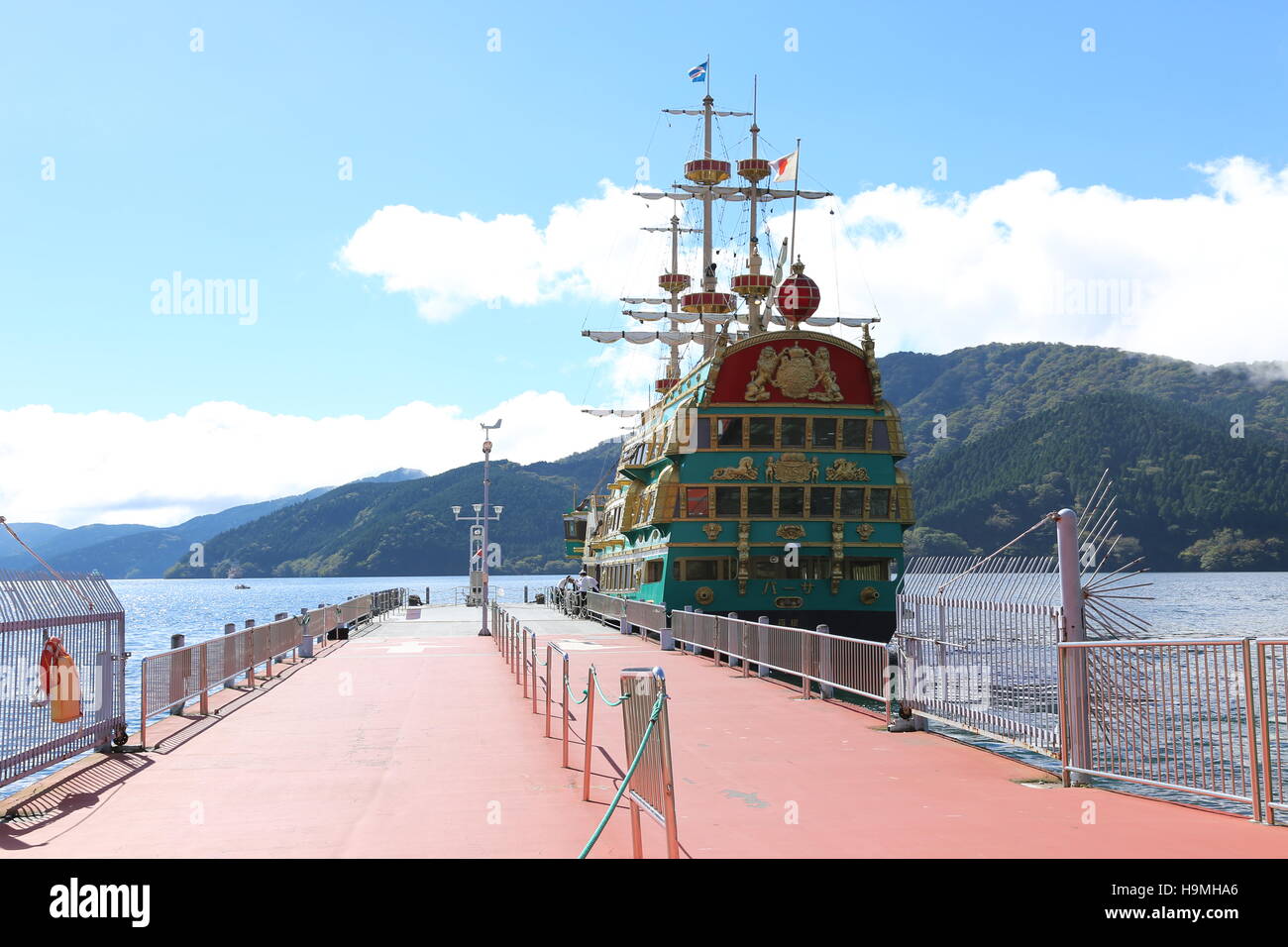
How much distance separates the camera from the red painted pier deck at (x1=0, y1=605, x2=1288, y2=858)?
8.62m

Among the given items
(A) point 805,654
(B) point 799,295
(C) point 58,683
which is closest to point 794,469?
(B) point 799,295

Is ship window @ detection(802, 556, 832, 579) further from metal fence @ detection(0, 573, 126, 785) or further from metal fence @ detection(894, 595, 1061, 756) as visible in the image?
metal fence @ detection(0, 573, 126, 785)

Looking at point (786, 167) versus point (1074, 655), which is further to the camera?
point (786, 167)

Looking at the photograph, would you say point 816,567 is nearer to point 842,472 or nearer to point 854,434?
point 842,472

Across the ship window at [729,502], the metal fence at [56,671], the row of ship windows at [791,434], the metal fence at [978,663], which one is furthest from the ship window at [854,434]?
the metal fence at [56,671]

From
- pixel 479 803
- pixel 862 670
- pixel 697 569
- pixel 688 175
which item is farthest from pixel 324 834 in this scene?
pixel 688 175

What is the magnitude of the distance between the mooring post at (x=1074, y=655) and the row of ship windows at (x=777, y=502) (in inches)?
900

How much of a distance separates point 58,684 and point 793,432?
25.6 m

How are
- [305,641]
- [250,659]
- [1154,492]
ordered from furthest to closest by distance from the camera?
[1154,492]
[305,641]
[250,659]

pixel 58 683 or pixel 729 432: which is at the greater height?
pixel 729 432

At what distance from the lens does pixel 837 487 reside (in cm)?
3475

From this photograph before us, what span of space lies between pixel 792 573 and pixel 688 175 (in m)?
28.0

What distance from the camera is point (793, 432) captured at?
1371 inches

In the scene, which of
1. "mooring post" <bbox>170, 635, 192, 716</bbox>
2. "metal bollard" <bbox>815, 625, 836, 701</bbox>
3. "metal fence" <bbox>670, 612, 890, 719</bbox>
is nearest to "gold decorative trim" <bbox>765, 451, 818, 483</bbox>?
"metal fence" <bbox>670, 612, 890, 719</bbox>
